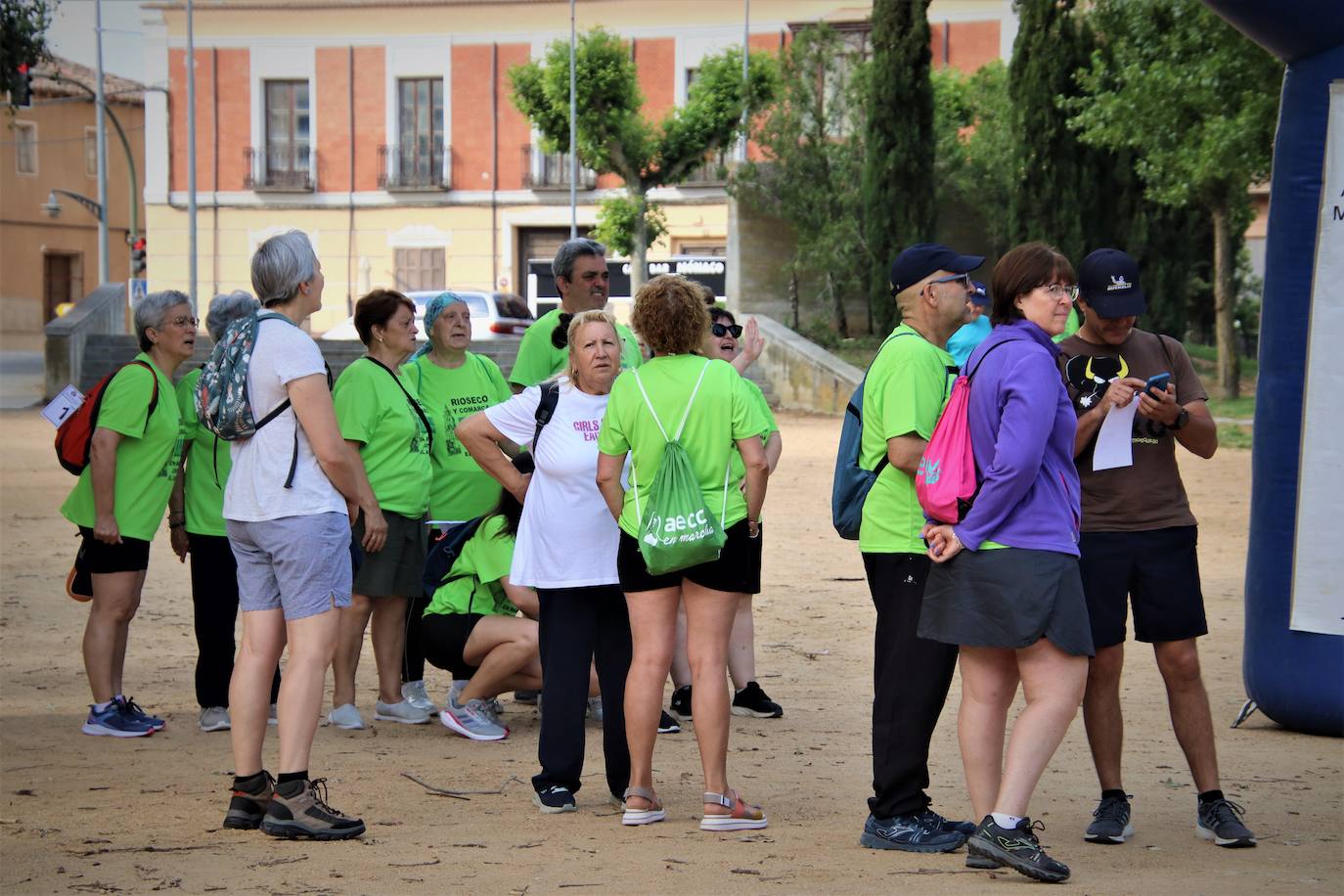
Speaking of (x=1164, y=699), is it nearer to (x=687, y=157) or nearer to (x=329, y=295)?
(x=687, y=157)

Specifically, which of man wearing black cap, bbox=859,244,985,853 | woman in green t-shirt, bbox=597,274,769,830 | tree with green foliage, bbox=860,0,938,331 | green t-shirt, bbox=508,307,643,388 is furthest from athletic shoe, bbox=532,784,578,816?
tree with green foliage, bbox=860,0,938,331

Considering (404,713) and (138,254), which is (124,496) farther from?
(138,254)

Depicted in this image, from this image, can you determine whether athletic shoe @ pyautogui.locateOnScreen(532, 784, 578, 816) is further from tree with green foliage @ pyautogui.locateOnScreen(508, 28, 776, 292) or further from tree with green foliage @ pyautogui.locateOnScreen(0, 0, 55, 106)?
tree with green foliage @ pyautogui.locateOnScreen(508, 28, 776, 292)

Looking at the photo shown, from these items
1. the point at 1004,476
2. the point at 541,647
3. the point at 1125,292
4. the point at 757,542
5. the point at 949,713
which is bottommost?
the point at 949,713

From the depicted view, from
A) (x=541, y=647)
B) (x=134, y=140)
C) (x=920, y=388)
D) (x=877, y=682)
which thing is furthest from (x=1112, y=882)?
(x=134, y=140)

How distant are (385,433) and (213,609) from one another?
1011mm

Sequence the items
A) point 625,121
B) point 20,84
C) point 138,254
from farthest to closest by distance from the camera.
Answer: point 138,254
point 625,121
point 20,84

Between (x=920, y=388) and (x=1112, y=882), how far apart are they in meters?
1.43

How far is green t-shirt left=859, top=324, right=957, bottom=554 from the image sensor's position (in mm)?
4781

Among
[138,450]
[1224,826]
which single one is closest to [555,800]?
[1224,826]

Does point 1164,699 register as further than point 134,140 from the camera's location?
No

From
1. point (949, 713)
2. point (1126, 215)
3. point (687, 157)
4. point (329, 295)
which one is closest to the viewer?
point (949, 713)

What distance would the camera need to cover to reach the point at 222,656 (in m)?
6.86

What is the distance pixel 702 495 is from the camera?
5117 millimetres
